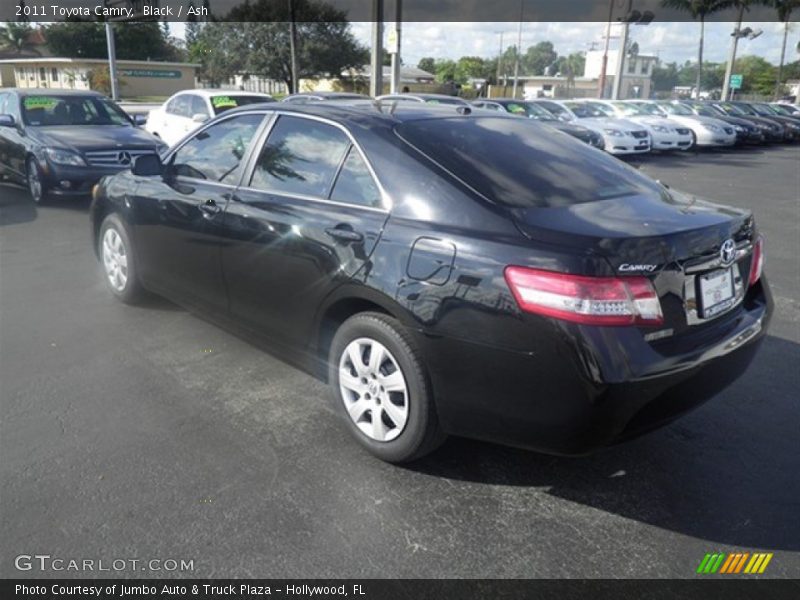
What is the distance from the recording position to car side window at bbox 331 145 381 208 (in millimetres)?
3148

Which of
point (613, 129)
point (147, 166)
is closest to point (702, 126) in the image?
point (613, 129)

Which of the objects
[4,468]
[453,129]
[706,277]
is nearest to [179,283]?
[4,468]

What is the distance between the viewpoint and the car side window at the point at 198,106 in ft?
38.8

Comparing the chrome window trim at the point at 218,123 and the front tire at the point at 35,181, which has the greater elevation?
the chrome window trim at the point at 218,123

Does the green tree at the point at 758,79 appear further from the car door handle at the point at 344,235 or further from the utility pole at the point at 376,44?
the car door handle at the point at 344,235

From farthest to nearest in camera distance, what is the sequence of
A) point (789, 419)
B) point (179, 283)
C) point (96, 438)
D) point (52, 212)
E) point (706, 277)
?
point (52, 212), point (179, 283), point (789, 419), point (96, 438), point (706, 277)

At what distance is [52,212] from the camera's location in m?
8.98

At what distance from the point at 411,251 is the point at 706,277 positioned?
1.25m

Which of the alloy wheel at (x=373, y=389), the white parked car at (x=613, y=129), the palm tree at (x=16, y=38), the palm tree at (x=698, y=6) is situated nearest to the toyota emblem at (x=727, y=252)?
the alloy wheel at (x=373, y=389)

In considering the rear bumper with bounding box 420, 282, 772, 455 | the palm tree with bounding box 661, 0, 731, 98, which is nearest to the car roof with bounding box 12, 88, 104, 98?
the rear bumper with bounding box 420, 282, 772, 455

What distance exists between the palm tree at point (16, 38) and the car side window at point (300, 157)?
9507 centimetres

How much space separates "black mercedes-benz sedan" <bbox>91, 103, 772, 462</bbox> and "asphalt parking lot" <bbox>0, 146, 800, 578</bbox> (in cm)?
31

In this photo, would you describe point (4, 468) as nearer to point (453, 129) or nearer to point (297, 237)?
point (297, 237)

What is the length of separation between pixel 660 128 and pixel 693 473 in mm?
19293
